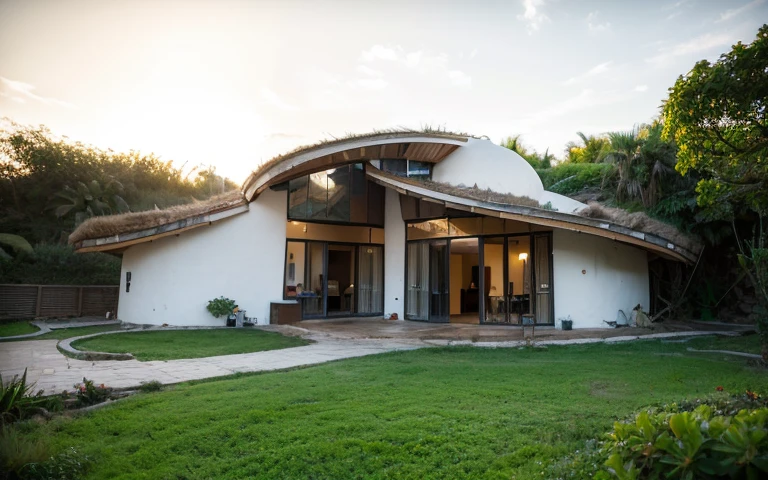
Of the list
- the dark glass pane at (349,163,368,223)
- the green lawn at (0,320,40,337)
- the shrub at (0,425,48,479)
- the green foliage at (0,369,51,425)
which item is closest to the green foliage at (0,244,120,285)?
the green lawn at (0,320,40,337)

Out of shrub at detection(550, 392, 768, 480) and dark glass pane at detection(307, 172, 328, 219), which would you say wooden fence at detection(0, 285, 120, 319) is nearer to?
dark glass pane at detection(307, 172, 328, 219)

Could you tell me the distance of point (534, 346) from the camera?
30.7 feet

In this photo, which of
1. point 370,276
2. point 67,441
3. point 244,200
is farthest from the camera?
point 370,276

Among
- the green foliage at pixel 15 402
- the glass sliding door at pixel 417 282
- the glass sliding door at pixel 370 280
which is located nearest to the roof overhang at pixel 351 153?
the glass sliding door at pixel 417 282

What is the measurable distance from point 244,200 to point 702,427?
1368cm

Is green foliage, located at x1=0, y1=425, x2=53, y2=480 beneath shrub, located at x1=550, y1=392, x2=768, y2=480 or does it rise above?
beneath

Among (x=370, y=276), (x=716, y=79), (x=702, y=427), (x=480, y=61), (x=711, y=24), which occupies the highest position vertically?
(x=480, y=61)

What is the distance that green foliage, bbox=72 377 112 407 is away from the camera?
531cm

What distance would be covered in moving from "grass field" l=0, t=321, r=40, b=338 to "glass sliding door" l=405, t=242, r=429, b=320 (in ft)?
32.9

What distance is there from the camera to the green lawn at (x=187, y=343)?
29.0ft

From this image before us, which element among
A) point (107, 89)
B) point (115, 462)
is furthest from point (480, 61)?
point (115, 462)

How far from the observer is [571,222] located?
10906 millimetres

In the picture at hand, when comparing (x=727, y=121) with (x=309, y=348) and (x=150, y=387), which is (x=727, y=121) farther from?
(x=150, y=387)

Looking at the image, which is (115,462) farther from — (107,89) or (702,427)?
(107,89)
